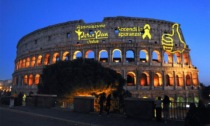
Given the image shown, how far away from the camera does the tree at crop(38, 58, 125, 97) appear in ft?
80.6

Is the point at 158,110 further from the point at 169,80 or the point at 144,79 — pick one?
the point at 169,80

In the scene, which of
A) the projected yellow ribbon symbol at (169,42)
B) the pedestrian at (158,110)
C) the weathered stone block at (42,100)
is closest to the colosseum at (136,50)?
the projected yellow ribbon symbol at (169,42)

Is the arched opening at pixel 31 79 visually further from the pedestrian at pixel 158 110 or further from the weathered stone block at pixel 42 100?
the pedestrian at pixel 158 110

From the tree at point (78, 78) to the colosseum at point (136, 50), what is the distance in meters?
12.8

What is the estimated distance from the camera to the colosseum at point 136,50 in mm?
40156

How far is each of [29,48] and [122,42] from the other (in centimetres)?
2424

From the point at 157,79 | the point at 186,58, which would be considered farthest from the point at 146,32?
the point at 186,58

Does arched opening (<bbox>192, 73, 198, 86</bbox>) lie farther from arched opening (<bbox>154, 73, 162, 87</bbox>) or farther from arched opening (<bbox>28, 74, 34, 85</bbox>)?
arched opening (<bbox>28, 74, 34, 85</bbox>)

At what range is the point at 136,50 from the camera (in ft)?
133

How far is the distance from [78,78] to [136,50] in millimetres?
18719

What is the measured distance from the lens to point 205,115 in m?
7.55

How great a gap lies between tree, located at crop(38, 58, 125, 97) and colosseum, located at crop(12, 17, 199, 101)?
42.0 ft

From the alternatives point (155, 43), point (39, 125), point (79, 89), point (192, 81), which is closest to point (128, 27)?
point (155, 43)

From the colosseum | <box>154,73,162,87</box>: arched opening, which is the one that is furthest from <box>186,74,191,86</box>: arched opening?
<box>154,73,162,87</box>: arched opening
